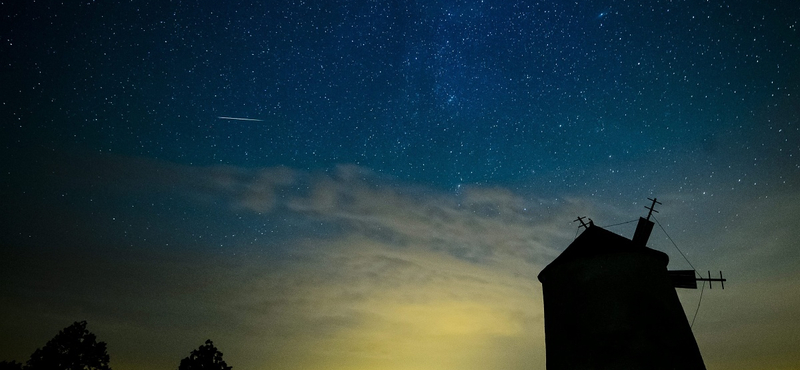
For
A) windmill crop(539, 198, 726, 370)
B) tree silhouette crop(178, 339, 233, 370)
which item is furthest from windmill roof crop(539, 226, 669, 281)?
tree silhouette crop(178, 339, 233, 370)

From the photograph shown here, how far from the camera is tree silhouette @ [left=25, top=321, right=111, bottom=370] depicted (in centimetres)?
1908

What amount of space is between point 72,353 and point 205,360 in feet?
19.5

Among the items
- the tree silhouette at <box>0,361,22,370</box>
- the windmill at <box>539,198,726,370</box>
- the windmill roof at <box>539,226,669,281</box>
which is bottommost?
the tree silhouette at <box>0,361,22,370</box>

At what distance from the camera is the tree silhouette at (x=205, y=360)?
21.2m

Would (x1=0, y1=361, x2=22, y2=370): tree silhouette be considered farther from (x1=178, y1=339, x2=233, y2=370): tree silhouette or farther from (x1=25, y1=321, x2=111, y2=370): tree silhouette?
(x1=178, y1=339, x2=233, y2=370): tree silhouette

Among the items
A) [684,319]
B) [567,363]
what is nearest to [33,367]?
[567,363]

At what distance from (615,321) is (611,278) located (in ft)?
4.10

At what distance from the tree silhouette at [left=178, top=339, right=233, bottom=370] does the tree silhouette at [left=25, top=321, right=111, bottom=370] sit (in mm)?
3553

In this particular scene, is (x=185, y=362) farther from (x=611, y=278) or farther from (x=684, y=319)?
(x=684, y=319)

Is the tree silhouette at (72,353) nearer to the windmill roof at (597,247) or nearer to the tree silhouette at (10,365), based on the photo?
the tree silhouette at (10,365)

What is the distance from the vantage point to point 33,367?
1866 cm

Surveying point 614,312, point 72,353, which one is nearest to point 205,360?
point 72,353

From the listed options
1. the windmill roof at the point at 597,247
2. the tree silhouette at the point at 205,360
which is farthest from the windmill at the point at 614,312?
the tree silhouette at the point at 205,360

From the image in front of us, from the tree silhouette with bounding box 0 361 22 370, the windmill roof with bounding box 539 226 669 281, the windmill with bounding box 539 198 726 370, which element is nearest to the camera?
the windmill with bounding box 539 198 726 370
